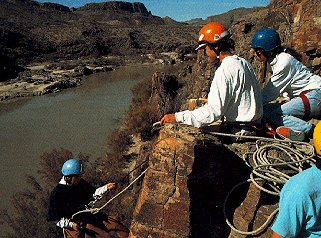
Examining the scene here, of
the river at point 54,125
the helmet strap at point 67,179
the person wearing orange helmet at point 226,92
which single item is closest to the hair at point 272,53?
the person wearing orange helmet at point 226,92

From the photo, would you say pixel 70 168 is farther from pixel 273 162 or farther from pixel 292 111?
pixel 292 111

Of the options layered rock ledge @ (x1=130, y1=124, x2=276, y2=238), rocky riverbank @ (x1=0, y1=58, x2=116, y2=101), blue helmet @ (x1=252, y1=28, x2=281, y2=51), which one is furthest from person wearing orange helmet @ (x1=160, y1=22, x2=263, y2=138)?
rocky riverbank @ (x1=0, y1=58, x2=116, y2=101)

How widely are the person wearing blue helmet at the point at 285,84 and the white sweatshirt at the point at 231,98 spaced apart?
78cm

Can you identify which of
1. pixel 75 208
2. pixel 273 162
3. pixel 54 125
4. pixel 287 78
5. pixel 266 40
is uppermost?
pixel 266 40

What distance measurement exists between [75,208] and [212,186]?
273 centimetres

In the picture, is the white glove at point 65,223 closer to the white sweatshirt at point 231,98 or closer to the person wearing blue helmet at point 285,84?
the white sweatshirt at point 231,98

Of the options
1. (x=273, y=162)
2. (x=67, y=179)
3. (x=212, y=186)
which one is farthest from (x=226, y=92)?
(x=67, y=179)

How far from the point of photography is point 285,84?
454cm

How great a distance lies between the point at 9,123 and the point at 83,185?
2076cm

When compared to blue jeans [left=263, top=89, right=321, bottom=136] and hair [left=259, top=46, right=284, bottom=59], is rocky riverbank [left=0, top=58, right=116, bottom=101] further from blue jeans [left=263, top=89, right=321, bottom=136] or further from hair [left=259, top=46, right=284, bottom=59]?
blue jeans [left=263, top=89, right=321, bottom=136]

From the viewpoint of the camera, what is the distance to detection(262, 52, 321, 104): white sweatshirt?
175 inches

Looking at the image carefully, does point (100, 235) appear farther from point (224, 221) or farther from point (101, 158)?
point (101, 158)

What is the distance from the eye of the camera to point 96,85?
121 ft

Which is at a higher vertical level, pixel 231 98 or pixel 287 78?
pixel 287 78
